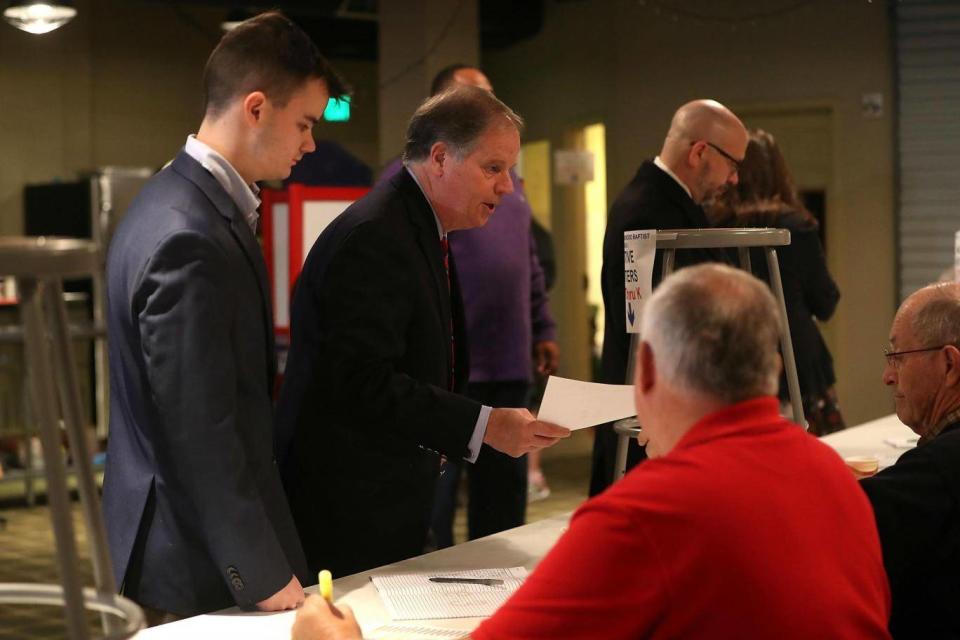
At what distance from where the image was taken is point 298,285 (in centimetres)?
261

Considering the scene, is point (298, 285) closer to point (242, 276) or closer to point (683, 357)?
point (242, 276)

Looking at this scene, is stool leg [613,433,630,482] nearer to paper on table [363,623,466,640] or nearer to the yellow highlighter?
paper on table [363,623,466,640]

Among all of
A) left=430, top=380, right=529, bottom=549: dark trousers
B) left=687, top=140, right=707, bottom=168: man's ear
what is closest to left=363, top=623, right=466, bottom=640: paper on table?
left=687, top=140, right=707, bottom=168: man's ear

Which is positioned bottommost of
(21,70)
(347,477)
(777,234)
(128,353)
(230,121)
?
(347,477)

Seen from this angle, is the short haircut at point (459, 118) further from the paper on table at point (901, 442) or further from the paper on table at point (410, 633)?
the paper on table at point (901, 442)

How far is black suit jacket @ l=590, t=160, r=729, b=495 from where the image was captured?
3.09 metres

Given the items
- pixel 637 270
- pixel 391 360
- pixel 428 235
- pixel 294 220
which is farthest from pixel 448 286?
pixel 294 220

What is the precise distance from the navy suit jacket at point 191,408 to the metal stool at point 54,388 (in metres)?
0.74

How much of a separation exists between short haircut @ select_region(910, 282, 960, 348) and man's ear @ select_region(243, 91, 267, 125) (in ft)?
4.14

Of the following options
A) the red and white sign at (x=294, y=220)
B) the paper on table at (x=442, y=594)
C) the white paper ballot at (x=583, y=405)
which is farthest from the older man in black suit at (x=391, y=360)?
the red and white sign at (x=294, y=220)

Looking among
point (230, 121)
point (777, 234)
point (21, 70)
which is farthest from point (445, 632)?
point (21, 70)

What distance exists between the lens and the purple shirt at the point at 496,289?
4.18 metres

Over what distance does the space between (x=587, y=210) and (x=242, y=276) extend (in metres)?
7.04

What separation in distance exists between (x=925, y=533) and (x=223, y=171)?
131cm
